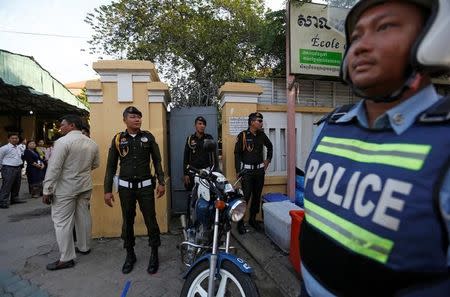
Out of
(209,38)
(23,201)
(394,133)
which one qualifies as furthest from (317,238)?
(209,38)

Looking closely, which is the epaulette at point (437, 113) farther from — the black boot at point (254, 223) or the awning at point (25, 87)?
the awning at point (25, 87)

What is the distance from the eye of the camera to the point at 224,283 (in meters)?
2.38

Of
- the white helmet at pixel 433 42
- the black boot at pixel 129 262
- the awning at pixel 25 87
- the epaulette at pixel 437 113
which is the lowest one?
the black boot at pixel 129 262

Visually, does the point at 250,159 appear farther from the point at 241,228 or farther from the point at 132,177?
the point at 132,177

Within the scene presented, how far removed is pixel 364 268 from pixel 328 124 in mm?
538

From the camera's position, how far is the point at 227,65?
11.3m

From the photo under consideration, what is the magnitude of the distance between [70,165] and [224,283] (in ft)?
8.67

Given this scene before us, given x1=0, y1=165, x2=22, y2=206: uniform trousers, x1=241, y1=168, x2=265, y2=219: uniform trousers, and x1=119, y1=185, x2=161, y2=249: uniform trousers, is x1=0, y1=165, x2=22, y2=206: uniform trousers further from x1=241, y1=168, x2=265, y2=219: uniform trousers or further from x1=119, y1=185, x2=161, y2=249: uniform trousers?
x1=241, y1=168, x2=265, y2=219: uniform trousers

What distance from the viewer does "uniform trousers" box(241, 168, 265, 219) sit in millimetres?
4797

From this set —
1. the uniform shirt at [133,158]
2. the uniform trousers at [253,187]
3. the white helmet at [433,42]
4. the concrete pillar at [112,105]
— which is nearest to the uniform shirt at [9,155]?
the concrete pillar at [112,105]

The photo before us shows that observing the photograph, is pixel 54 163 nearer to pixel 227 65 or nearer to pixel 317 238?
pixel 317 238

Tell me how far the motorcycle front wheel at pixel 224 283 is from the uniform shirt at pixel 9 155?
7.10m

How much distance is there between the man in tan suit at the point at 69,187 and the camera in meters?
3.89

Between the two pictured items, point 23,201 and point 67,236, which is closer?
point 67,236
